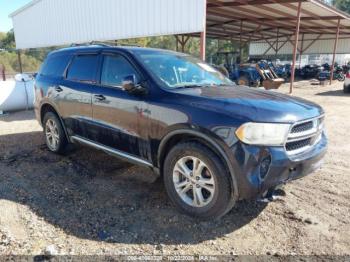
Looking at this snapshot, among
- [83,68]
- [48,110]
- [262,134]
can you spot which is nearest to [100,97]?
[83,68]

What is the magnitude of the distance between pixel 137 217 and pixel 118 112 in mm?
1320

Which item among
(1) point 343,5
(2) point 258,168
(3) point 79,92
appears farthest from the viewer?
(1) point 343,5

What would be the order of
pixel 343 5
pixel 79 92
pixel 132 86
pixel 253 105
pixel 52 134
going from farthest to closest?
1. pixel 343 5
2. pixel 52 134
3. pixel 79 92
4. pixel 132 86
5. pixel 253 105

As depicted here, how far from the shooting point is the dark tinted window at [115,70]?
12.9ft

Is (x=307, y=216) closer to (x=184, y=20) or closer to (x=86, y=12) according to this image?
(x=184, y=20)

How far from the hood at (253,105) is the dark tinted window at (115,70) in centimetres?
82

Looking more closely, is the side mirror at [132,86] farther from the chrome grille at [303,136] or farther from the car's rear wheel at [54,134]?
Result: the car's rear wheel at [54,134]

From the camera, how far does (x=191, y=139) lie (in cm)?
327

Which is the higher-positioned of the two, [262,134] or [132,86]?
[132,86]

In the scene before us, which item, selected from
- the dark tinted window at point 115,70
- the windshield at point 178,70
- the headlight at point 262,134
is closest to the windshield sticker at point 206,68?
the windshield at point 178,70

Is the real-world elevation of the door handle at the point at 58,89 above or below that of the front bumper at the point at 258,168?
above

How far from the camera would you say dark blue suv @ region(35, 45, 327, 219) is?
9.58 feet

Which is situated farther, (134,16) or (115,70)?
(134,16)

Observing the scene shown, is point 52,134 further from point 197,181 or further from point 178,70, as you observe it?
point 197,181
